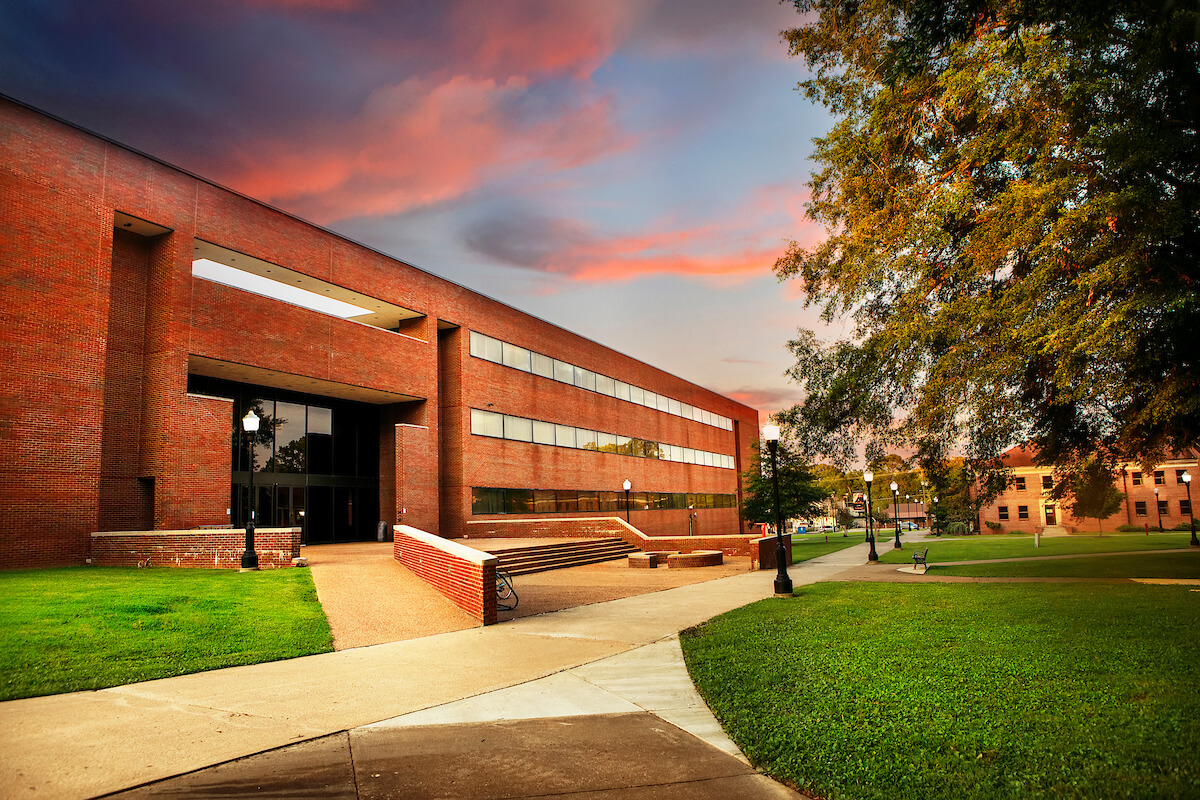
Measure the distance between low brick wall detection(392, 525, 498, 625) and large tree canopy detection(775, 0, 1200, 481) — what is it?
952 cm

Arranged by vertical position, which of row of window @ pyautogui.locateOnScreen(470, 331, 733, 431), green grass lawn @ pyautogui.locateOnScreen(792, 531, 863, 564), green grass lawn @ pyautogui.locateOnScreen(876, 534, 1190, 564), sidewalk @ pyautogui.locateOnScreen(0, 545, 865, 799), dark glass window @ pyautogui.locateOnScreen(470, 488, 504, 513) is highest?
row of window @ pyautogui.locateOnScreen(470, 331, 733, 431)

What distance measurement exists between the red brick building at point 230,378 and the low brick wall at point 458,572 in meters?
7.97

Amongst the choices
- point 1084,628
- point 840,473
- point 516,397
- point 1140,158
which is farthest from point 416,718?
point 516,397

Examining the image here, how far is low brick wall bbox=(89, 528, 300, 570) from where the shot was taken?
55.7 ft

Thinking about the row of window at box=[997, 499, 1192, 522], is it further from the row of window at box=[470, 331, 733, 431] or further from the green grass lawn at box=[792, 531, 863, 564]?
the row of window at box=[470, 331, 733, 431]

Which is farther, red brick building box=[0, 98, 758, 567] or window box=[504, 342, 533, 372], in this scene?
window box=[504, 342, 533, 372]

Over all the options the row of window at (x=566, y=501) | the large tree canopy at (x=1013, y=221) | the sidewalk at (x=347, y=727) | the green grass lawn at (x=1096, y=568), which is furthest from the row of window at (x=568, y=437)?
the sidewalk at (x=347, y=727)

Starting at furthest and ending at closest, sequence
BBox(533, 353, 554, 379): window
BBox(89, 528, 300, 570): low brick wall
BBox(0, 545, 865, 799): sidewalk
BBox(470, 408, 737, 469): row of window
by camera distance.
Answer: BBox(533, 353, 554, 379): window
BBox(470, 408, 737, 469): row of window
BBox(89, 528, 300, 570): low brick wall
BBox(0, 545, 865, 799): sidewalk

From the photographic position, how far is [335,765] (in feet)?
15.8

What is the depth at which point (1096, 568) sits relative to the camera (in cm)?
1953

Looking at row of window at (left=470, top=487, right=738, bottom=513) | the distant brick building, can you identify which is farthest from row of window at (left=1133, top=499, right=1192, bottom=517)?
row of window at (left=470, top=487, right=738, bottom=513)

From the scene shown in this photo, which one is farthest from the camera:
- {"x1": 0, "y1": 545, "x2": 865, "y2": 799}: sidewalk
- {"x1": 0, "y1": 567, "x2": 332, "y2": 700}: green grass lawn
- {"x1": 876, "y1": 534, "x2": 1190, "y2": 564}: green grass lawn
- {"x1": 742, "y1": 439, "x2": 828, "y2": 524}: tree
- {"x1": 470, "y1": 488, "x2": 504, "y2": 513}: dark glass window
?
{"x1": 742, "y1": 439, "x2": 828, "y2": 524}: tree

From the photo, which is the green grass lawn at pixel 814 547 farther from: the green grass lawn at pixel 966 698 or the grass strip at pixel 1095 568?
the green grass lawn at pixel 966 698

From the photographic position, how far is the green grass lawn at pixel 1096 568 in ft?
57.1
